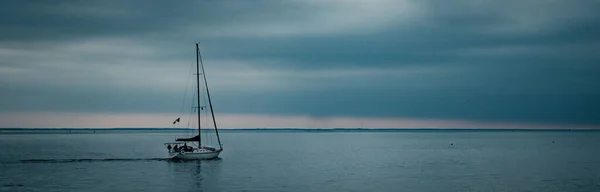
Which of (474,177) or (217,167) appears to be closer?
(474,177)

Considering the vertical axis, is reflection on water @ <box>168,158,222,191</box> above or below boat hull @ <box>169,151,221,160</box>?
below

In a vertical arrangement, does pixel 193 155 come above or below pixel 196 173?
above

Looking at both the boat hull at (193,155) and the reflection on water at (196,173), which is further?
the boat hull at (193,155)

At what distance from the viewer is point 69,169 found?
294 feet

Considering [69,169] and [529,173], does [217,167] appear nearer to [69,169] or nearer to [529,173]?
[69,169]

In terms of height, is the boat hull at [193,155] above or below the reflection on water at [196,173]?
above

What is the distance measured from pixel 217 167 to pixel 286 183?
26698mm

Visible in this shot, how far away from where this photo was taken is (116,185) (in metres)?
67.2

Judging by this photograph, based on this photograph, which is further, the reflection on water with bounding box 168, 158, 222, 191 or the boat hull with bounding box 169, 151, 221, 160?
the boat hull with bounding box 169, 151, 221, 160

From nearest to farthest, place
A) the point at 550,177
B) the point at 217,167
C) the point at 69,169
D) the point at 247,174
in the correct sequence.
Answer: the point at 550,177
the point at 247,174
the point at 69,169
the point at 217,167

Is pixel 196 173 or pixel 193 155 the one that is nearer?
pixel 196 173

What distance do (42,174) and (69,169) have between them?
27.1 feet

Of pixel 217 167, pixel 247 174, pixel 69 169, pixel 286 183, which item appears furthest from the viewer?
pixel 217 167

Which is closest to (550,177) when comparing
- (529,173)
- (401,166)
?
(529,173)
